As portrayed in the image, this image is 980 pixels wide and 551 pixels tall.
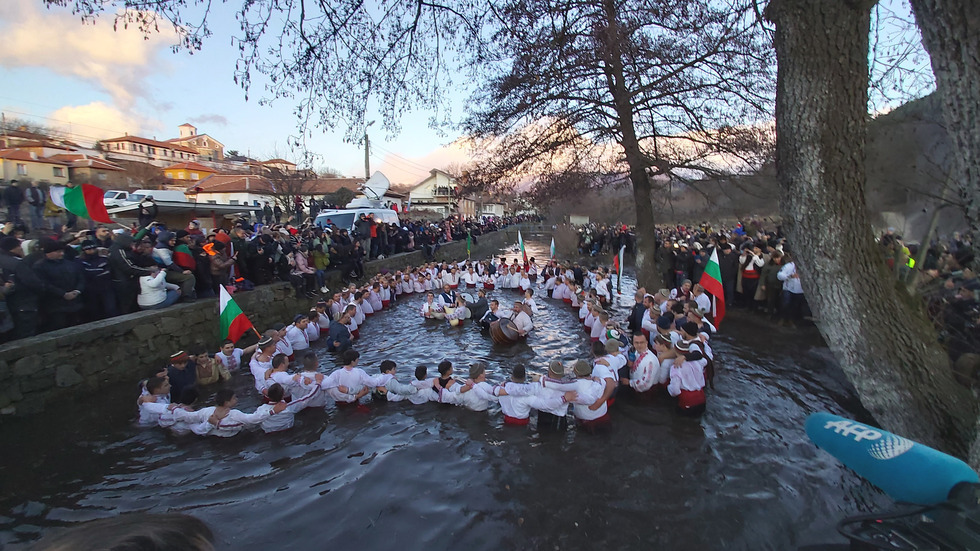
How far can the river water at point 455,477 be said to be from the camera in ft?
14.7

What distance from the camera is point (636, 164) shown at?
40.0 feet

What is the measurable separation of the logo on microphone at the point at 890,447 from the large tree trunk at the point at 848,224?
63.0 inches

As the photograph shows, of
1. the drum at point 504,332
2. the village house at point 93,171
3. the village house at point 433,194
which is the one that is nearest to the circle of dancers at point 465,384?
the drum at point 504,332

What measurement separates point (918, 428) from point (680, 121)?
10422 mm

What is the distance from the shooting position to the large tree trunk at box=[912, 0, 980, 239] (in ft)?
8.41

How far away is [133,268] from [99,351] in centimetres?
172

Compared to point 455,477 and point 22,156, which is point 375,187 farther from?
point 22,156

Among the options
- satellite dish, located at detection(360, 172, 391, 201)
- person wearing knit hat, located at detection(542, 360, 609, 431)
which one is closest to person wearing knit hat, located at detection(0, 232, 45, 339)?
person wearing knit hat, located at detection(542, 360, 609, 431)

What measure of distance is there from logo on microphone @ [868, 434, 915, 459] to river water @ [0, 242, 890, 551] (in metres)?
2.60

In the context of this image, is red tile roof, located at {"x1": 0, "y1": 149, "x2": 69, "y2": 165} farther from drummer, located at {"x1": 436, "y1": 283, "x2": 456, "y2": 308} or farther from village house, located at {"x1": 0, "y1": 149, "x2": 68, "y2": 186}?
drummer, located at {"x1": 436, "y1": 283, "x2": 456, "y2": 308}

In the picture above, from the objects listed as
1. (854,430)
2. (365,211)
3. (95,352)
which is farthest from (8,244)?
(365,211)

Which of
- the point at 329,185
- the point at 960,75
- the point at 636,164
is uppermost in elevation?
the point at 329,185

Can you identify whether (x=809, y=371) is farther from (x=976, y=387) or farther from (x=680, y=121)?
(x=680, y=121)

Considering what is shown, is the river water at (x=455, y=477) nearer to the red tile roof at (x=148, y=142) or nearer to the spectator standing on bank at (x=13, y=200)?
the spectator standing on bank at (x=13, y=200)
